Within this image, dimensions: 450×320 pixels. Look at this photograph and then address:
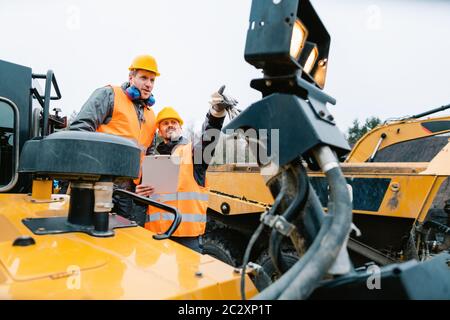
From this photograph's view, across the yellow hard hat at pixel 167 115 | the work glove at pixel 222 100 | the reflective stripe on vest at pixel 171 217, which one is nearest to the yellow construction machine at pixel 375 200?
the reflective stripe on vest at pixel 171 217

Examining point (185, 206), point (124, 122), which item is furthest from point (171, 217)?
point (124, 122)

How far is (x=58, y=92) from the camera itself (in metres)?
3.06

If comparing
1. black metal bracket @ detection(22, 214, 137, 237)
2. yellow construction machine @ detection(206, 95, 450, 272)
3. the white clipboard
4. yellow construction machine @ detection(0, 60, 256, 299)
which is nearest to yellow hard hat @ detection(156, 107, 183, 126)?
the white clipboard

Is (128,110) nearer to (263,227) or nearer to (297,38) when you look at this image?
(297,38)

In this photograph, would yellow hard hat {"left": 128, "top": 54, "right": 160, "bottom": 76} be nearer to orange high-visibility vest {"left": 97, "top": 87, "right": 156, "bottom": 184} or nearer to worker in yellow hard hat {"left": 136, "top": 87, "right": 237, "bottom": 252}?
orange high-visibility vest {"left": 97, "top": 87, "right": 156, "bottom": 184}

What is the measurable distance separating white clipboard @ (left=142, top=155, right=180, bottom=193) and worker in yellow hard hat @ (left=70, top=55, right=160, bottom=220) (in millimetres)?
194

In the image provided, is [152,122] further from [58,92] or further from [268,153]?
[268,153]

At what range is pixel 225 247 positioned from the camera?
4.91 m

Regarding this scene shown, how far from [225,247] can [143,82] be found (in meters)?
2.93

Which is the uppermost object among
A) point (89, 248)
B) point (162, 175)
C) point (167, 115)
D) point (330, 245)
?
point (167, 115)

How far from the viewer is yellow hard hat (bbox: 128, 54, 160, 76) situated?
3.04 meters

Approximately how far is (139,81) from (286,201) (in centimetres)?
236

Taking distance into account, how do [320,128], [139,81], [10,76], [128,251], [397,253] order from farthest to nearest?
[397,253] → [139,81] → [10,76] → [128,251] → [320,128]
